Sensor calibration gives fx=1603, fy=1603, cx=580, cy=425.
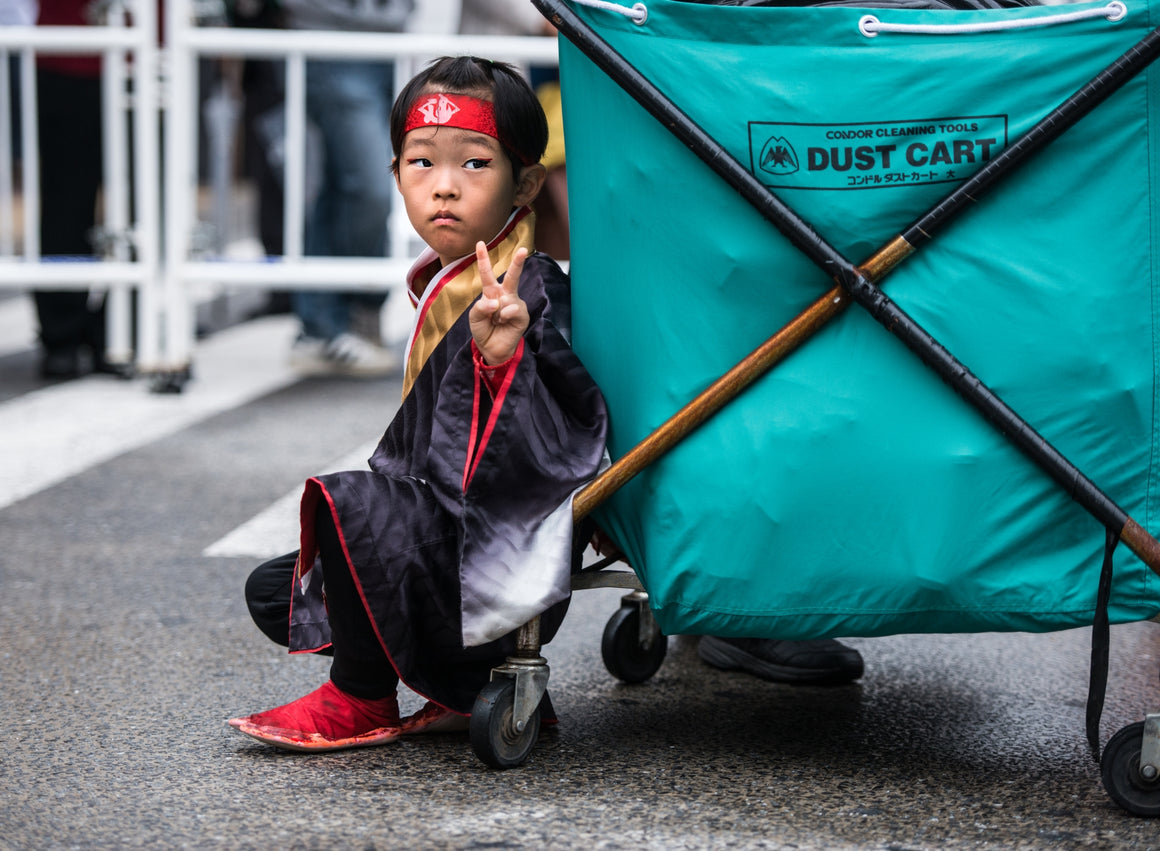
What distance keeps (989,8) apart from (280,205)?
574 centimetres

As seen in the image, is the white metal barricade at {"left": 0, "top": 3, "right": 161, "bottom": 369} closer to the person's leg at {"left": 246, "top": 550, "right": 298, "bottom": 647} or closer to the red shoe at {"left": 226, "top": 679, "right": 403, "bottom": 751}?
the person's leg at {"left": 246, "top": 550, "right": 298, "bottom": 647}

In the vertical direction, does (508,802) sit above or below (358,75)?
below

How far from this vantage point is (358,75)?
5484 millimetres


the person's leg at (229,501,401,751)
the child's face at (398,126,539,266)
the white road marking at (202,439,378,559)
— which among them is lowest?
the white road marking at (202,439,378,559)

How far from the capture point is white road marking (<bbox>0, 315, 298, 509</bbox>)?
14.2 feet

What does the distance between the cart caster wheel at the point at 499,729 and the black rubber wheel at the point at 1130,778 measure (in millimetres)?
779

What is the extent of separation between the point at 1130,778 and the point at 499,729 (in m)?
0.84

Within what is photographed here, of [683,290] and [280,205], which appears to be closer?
[683,290]

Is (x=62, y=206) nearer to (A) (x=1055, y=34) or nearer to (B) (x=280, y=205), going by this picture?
(B) (x=280, y=205)

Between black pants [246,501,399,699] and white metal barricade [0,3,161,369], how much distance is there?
3.08 m

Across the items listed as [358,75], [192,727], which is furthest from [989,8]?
[358,75]

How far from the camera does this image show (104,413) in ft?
16.5

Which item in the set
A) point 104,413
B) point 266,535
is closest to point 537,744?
point 266,535

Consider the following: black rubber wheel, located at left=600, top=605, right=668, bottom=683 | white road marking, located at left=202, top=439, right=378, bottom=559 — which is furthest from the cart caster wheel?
white road marking, located at left=202, top=439, right=378, bottom=559
